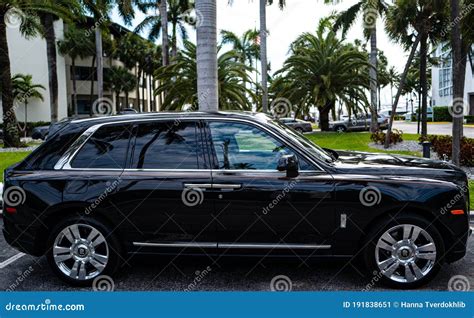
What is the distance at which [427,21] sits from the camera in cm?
1684

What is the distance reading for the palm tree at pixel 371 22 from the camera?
21734 millimetres

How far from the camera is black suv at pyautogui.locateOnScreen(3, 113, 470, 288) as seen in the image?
4.11 meters

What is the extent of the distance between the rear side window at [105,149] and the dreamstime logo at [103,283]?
1120 millimetres

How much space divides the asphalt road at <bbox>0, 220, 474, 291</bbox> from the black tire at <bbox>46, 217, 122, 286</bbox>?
96 millimetres

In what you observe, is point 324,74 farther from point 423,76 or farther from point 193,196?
point 193,196

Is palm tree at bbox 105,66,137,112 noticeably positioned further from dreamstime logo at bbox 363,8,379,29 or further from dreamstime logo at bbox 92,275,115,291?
dreamstime logo at bbox 92,275,115,291

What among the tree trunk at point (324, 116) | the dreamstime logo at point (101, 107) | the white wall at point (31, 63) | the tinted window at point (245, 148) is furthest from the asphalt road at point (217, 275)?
the white wall at point (31, 63)

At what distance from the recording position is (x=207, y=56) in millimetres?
8422

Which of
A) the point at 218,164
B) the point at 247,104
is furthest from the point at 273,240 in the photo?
the point at 247,104

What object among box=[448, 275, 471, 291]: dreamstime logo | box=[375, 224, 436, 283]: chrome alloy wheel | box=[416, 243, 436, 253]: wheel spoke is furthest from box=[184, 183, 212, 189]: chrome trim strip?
box=[448, 275, 471, 291]: dreamstime logo

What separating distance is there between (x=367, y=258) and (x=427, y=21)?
50.7 ft

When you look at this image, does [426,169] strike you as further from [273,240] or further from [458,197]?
[273,240]

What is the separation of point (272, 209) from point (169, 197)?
1.00 meters

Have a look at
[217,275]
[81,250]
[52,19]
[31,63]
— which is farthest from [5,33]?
[31,63]
